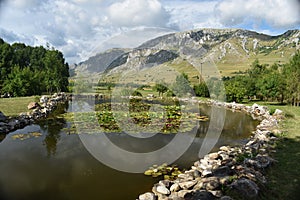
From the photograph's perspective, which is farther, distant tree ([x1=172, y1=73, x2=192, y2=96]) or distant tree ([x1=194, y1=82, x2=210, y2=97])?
distant tree ([x1=172, y1=73, x2=192, y2=96])

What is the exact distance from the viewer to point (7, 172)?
992 centimetres

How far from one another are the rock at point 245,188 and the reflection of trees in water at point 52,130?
9.07 meters

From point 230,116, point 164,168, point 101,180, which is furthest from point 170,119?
point 101,180

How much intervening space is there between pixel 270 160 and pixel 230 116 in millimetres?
16226

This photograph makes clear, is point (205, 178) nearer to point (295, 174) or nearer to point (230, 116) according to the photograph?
point (295, 174)

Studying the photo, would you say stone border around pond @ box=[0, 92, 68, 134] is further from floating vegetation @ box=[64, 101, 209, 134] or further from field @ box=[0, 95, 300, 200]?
field @ box=[0, 95, 300, 200]

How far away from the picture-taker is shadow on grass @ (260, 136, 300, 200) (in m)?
7.29

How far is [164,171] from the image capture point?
1038cm

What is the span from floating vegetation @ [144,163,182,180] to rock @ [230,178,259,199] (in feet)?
9.65

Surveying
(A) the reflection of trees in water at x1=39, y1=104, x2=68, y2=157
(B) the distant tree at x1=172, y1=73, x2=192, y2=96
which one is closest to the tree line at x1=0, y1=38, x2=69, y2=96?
(A) the reflection of trees in water at x1=39, y1=104, x2=68, y2=157

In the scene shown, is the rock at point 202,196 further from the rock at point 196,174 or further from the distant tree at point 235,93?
the distant tree at point 235,93

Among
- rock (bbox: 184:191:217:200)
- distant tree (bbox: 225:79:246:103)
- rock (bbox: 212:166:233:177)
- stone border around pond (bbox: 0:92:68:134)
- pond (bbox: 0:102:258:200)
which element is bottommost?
pond (bbox: 0:102:258:200)

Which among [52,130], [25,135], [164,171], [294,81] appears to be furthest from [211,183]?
[294,81]

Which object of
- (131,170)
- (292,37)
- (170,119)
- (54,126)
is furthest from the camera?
(292,37)
